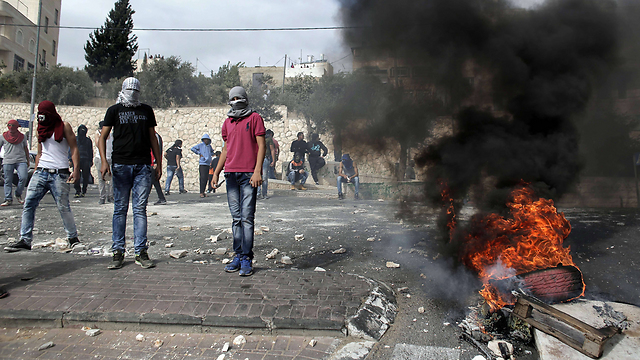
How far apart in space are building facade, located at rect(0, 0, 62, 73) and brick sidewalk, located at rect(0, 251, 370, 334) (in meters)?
35.0

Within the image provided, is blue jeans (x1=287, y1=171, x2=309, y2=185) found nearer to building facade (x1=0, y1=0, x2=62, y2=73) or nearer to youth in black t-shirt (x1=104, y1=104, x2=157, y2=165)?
youth in black t-shirt (x1=104, y1=104, x2=157, y2=165)

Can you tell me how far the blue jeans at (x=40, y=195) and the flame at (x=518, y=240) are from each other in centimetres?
477

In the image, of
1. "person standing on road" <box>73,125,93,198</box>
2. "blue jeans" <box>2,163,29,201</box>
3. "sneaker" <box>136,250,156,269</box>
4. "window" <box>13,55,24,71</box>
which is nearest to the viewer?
"sneaker" <box>136,250,156,269</box>

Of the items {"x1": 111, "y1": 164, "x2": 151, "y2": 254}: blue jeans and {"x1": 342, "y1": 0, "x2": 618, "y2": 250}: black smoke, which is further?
{"x1": 342, "y1": 0, "x2": 618, "y2": 250}: black smoke

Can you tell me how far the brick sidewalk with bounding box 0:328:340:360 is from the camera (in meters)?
2.61

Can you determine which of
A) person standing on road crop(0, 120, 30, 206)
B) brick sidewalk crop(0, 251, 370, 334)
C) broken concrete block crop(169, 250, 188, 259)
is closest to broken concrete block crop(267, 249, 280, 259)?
brick sidewalk crop(0, 251, 370, 334)

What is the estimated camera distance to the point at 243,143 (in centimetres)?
405

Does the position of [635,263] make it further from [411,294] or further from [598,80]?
[411,294]

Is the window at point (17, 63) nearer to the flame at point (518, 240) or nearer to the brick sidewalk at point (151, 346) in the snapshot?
the brick sidewalk at point (151, 346)

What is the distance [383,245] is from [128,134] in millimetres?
3593

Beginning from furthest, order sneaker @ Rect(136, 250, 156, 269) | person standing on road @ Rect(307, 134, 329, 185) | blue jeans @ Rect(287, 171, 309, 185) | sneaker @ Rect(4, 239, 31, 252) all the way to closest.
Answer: person standing on road @ Rect(307, 134, 329, 185), blue jeans @ Rect(287, 171, 309, 185), sneaker @ Rect(4, 239, 31, 252), sneaker @ Rect(136, 250, 156, 269)

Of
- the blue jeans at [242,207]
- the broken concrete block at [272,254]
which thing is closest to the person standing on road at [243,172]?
the blue jeans at [242,207]

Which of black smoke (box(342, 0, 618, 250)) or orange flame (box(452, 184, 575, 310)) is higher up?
black smoke (box(342, 0, 618, 250))

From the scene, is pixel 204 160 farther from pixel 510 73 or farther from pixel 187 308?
pixel 187 308
